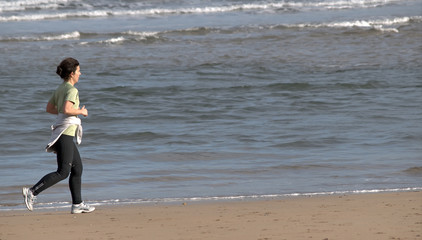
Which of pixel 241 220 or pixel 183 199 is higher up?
pixel 241 220

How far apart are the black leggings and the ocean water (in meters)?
0.71

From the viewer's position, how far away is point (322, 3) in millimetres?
32750

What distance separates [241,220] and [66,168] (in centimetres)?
149

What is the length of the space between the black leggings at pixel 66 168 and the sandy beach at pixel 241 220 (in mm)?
240

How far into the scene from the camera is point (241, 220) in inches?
234

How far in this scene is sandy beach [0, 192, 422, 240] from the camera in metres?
5.50

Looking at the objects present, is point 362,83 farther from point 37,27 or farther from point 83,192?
point 37,27

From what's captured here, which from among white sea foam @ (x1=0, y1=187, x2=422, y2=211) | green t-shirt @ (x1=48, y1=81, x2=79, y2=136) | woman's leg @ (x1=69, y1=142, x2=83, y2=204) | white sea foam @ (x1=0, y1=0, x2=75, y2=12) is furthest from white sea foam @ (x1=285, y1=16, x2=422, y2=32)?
green t-shirt @ (x1=48, y1=81, x2=79, y2=136)

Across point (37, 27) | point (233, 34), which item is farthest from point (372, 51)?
point (37, 27)

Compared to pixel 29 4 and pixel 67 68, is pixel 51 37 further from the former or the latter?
pixel 67 68

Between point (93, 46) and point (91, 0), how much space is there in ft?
46.3

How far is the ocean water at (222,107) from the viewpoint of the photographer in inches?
313

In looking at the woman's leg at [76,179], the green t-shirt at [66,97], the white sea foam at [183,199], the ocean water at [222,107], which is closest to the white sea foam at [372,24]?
the ocean water at [222,107]

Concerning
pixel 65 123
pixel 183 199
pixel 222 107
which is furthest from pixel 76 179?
pixel 222 107
